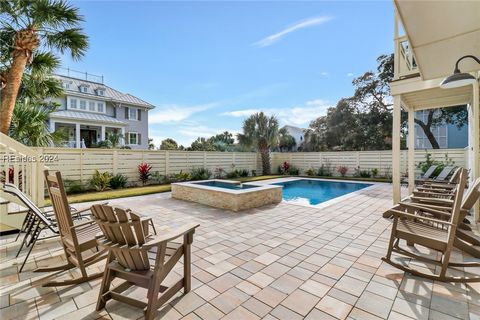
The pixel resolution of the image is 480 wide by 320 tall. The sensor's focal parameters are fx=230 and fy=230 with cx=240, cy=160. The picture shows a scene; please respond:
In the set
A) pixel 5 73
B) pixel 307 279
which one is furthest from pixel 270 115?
pixel 307 279

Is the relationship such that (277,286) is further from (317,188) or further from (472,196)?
(317,188)

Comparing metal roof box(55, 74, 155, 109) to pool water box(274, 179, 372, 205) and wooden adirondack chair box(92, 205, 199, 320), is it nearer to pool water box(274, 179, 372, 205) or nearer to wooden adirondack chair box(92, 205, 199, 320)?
pool water box(274, 179, 372, 205)

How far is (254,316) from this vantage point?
210cm

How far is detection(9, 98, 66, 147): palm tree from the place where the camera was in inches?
284

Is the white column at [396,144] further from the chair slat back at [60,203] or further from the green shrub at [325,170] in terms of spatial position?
the green shrub at [325,170]

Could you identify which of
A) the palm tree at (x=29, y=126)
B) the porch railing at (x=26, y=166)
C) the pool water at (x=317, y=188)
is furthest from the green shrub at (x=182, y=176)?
the porch railing at (x=26, y=166)

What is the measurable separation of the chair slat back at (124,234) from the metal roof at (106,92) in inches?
837

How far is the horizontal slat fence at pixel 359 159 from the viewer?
1141cm

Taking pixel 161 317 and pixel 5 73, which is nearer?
pixel 161 317

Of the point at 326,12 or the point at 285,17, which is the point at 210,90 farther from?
the point at 326,12

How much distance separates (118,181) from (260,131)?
31.1 feet

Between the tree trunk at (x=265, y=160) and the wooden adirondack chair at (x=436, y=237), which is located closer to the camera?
the wooden adirondack chair at (x=436, y=237)

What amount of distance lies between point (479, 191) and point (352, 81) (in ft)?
63.2

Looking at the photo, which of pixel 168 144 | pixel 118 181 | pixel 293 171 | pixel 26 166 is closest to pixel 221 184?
pixel 118 181
